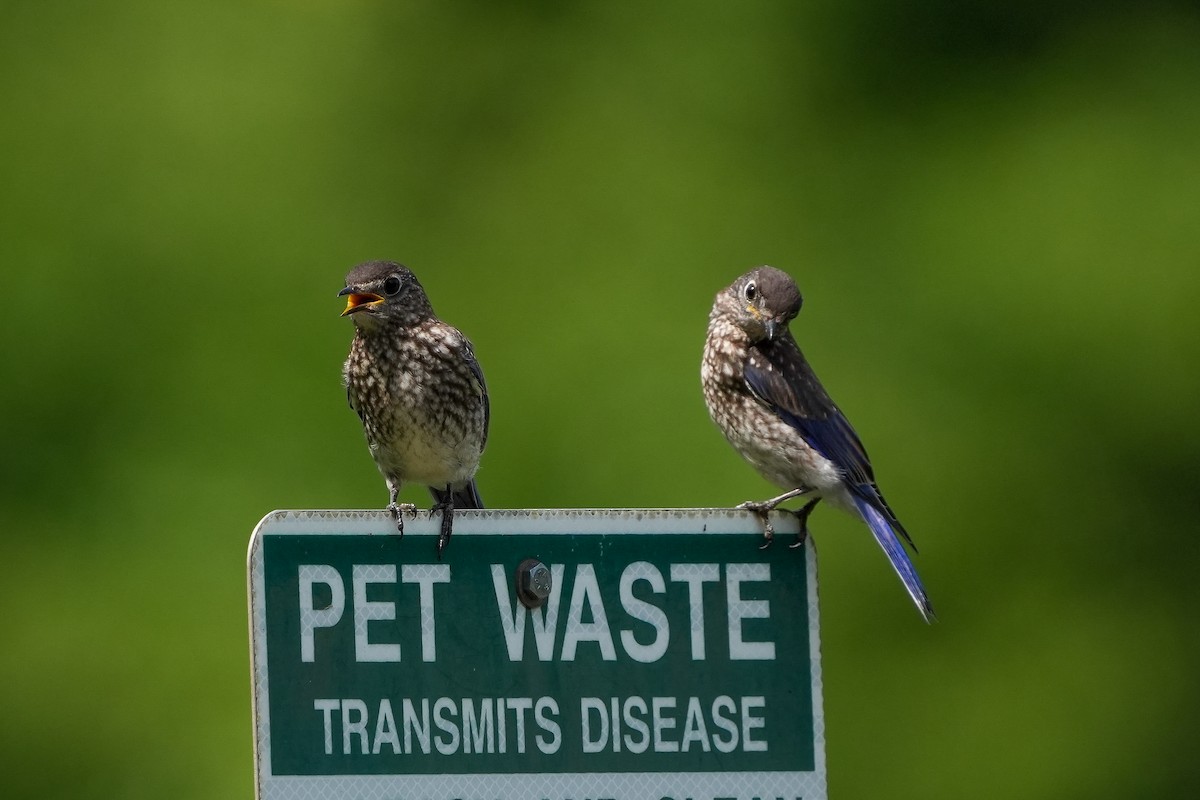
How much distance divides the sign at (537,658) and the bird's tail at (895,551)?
0.62m

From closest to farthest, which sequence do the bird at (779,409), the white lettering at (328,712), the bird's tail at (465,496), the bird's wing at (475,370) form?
the white lettering at (328,712)
the bird at (779,409)
the bird's wing at (475,370)
the bird's tail at (465,496)

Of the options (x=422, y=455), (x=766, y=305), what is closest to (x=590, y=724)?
(x=422, y=455)

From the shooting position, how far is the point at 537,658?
297 cm

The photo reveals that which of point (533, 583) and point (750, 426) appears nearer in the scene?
point (533, 583)

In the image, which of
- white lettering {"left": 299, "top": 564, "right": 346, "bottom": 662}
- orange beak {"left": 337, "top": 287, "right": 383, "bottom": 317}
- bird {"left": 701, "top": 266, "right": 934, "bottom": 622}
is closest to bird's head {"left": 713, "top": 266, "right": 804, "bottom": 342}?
bird {"left": 701, "top": 266, "right": 934, "bottom": 622}

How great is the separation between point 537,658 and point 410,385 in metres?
1.63

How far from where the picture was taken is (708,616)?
9.95 feet

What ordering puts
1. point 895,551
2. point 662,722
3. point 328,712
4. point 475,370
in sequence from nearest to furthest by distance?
point 328,712 → point 662,722 → point 895,551 → point 475,370

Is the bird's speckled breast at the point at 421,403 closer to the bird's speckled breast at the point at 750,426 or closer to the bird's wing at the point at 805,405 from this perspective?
the bird's speckled breast at the point at 750,426

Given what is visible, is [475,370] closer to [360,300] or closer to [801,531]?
[360,300]

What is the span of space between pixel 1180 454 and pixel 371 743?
5279 mm

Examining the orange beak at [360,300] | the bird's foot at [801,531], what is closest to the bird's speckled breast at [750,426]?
the orange beak at [360,300]

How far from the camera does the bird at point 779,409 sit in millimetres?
4301

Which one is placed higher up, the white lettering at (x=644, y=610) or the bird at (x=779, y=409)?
the bird at (x=779, y=409)
